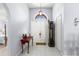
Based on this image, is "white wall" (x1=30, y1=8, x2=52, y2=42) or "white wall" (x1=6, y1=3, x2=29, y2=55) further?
"white wall" (x1=30, y1=8, x2=52, y2=42)

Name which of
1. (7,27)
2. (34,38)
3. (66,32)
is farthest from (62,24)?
(7,27)

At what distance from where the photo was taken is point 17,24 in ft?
3.92

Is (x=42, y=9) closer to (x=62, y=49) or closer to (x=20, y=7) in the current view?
(x=20, y=7)

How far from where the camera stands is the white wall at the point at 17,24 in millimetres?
1100

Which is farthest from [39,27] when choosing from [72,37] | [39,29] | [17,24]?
[72,37]

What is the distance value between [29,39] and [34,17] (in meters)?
0.28

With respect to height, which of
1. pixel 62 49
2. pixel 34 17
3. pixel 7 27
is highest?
pixel 34 17

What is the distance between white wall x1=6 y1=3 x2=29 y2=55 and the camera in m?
1.10

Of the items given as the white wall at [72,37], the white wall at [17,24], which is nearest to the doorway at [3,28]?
the white wall at [17,24]

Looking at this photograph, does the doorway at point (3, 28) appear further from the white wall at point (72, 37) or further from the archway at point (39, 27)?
the white wall at point (72, 37)

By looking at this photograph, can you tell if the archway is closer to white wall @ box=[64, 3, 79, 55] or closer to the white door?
the white door

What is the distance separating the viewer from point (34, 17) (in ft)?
4.25

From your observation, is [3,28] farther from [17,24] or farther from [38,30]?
[38,30]

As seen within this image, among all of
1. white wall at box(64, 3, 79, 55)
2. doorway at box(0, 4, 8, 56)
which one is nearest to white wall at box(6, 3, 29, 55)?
doorway at box(0, 4, 8, 56)
